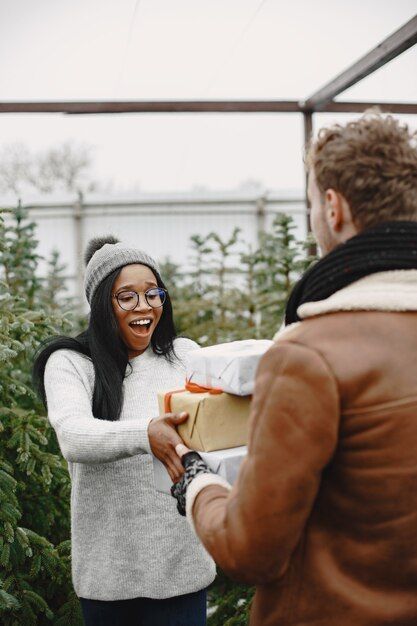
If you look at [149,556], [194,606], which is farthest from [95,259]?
[194,606]

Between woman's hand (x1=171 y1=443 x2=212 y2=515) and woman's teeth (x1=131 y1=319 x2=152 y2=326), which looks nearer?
woman's hand (x1=171 y1=443 x2=212 y2=515)

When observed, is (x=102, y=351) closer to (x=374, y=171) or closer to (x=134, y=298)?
(x=134, y=298)

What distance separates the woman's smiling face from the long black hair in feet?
0.07

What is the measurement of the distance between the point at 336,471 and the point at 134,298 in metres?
1.29

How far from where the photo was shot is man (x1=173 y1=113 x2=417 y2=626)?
4.09ft

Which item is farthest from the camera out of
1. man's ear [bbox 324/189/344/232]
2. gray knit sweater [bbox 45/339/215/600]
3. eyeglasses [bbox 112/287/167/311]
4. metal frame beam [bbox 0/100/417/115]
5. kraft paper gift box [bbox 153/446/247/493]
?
metal frame beam [bbox 0/100/417/115]

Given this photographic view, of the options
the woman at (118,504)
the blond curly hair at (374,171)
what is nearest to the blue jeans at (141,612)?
the woman at (118,504)

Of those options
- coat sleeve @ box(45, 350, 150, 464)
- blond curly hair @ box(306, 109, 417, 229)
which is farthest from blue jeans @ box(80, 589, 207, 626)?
blond curly hair @ box(306, 109, 417, 229)

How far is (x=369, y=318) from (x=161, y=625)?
4.74ft

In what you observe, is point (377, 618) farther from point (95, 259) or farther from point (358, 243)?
point (95, 259)

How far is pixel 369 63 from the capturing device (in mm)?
4352

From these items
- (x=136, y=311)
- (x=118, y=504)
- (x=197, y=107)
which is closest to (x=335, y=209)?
(x=136, y=311)

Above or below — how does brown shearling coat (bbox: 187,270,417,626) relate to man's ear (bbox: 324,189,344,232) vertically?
below

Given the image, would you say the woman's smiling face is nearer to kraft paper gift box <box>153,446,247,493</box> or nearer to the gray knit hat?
the gray knit hat
